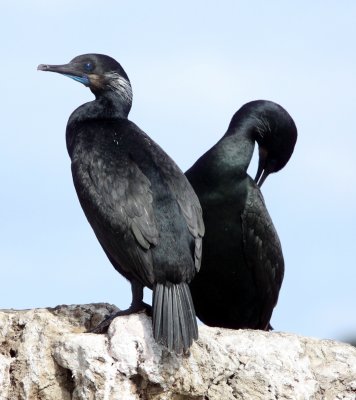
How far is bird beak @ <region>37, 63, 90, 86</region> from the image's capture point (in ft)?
25.0

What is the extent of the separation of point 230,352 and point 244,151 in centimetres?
202

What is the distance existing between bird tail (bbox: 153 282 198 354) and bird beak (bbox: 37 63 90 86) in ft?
5.39

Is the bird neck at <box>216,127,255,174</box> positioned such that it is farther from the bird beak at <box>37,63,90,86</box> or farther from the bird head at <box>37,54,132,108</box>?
the bird beak at <box>37,63,90,86</box>

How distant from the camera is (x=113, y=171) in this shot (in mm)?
6887

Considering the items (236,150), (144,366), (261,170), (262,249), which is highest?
(236,150)

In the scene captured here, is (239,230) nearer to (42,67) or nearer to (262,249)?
(262,249)

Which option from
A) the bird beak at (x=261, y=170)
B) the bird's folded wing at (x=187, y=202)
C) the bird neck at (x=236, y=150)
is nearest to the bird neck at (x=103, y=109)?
the bird's folded wing at (x=187, y=202)

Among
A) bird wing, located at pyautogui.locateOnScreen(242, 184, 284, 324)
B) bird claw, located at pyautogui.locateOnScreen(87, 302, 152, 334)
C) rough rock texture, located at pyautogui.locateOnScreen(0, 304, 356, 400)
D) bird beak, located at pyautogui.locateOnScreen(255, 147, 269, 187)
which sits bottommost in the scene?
rough rock texture, located at pyautogui.locateOnScreen(0, 304, 356, 400)

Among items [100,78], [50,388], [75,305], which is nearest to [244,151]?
[100,78]

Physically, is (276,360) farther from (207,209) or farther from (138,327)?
(207,209)

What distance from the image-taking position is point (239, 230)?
26.6 ft

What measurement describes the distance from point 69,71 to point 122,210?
132 centimetres

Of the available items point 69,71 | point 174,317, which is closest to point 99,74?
point 69,71

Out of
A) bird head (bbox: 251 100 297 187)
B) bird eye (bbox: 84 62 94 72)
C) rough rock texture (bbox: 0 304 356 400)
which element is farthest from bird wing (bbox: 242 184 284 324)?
rough rock texture (bbox: 0 304 356 400)
